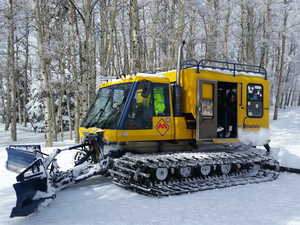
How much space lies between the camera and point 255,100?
8.94 meters

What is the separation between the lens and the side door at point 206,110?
303 inches

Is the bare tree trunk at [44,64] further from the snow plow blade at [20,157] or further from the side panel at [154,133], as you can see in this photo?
the side panel at [154,133]

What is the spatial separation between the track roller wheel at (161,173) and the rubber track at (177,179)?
0.35 feet

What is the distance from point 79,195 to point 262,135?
5.37m

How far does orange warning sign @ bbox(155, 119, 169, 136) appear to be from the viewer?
24.4 ft

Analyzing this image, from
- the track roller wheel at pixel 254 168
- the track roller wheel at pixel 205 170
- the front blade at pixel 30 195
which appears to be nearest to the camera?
the front blade at pixel 30 195

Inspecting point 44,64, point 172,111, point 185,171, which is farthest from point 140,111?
point 44,64

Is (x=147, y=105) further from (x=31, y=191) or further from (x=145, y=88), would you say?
(x=31, y=191)

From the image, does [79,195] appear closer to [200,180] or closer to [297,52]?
[200,180]

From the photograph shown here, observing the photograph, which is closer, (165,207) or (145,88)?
(165,207)

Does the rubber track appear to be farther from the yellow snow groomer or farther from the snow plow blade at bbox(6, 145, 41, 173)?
the snow plow blade at bbox(6, 145, 41, 173)

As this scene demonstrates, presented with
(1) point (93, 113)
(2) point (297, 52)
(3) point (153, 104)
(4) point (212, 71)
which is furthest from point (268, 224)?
(2) point (297, 52)

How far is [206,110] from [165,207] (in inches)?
118

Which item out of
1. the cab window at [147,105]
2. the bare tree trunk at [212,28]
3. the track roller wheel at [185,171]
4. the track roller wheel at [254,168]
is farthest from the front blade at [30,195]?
the bare tree trunk at [212,28]
